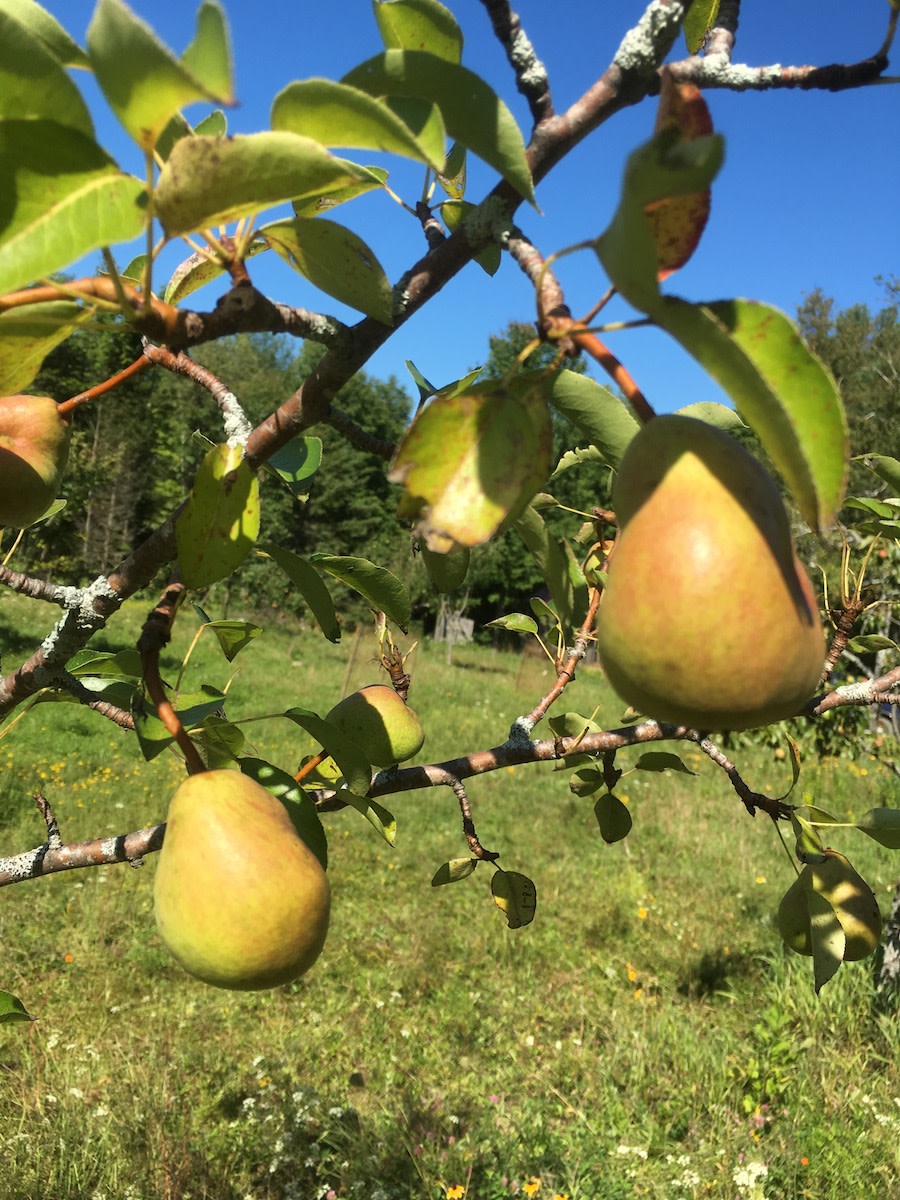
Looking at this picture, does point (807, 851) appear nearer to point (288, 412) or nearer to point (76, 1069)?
point (288, 412)

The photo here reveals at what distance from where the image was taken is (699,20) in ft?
2.52

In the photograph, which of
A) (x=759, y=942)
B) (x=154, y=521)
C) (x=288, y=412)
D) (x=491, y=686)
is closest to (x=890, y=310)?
(x=491, y=686)

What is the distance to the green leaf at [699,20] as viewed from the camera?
2.48 feet

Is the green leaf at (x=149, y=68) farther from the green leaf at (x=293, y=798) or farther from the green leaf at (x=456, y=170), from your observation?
the green leaf at (x=293, y=798)

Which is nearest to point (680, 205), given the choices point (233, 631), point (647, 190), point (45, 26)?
point (647, 190)

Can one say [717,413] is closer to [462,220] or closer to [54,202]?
[462,220]

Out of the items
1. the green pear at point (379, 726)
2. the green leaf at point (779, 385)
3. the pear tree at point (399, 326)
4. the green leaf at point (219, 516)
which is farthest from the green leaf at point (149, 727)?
the green leaf at point (779, 385)

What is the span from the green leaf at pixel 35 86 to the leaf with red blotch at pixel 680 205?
311 millimetres

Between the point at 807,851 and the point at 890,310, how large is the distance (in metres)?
22.2

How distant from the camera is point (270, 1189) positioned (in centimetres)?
281

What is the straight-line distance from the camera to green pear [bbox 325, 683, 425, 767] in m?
1.09

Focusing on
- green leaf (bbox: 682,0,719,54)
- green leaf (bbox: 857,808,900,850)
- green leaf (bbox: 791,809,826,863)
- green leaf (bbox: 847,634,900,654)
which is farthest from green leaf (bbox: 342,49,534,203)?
green leaf (bbox: 847,634,900,654)

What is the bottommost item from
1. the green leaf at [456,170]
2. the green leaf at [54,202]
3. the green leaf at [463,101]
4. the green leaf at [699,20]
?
the green leaf at [54,202]

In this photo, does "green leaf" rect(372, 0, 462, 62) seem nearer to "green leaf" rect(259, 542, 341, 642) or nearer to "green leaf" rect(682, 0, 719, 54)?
"green leaf" rect(682, 0, 719, 54)
